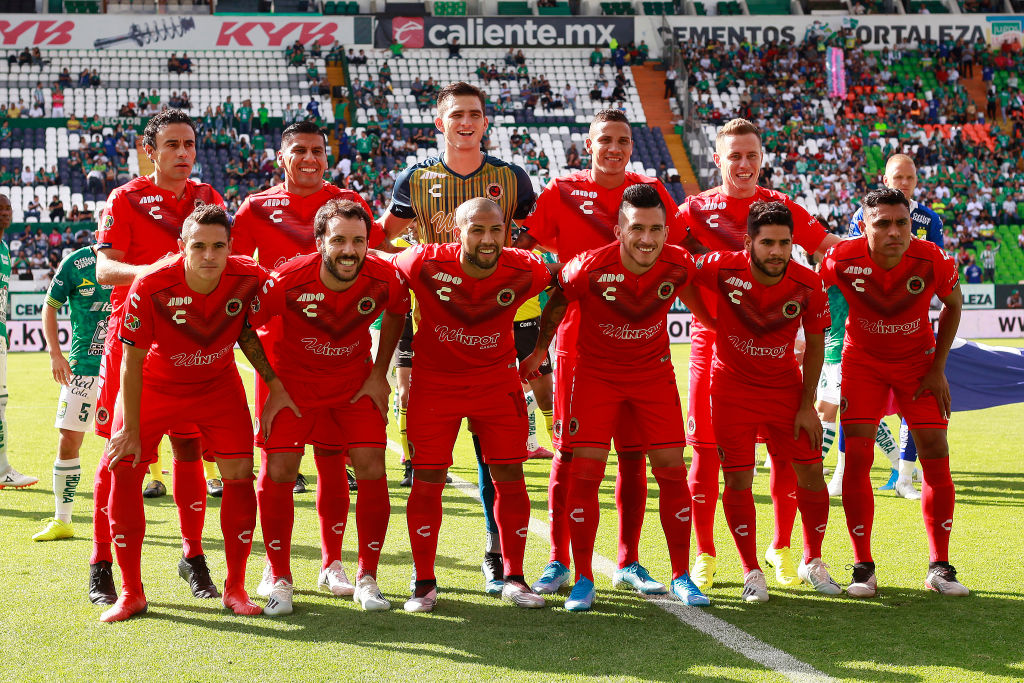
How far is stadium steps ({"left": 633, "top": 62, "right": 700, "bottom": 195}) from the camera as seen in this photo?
105ft

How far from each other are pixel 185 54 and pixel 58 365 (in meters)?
31.2

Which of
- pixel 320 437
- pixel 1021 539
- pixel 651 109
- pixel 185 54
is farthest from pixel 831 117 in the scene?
pixel 320 437

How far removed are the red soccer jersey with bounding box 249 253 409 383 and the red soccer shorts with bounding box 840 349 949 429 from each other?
2357mm

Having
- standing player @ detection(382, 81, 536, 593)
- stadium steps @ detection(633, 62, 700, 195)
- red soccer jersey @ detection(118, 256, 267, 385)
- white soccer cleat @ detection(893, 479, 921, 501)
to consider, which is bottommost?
white soccer cleat @ detection(893, 479, 921, 501)

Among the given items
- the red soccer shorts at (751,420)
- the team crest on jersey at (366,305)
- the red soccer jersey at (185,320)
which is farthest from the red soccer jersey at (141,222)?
the red soccer shorts at (751,420)

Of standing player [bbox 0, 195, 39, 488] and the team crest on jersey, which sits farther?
standing player [bbox 0, 195, 39, 488]

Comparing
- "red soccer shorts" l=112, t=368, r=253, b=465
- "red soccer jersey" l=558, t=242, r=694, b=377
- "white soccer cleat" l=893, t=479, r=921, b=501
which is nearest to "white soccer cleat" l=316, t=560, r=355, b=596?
"red soccer shorts" l=112, t=368, r=253, b=465

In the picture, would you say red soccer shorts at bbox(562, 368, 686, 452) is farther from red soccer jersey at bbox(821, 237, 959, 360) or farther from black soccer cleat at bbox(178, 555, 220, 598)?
black soccer cleat at bbox(178, 555, 220, 598)

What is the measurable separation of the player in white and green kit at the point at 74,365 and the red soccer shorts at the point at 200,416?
70.2 inches

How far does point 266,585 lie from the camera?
4789 millimetres

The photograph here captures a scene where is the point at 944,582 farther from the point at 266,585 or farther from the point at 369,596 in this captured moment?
the point at 266,585

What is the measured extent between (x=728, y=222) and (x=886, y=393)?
4.11 ft

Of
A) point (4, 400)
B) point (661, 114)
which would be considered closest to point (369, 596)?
point (4, 400)

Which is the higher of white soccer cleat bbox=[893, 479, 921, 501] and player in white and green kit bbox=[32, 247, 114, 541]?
player in white and green kit bbox=[32, 247, 114, 541]
